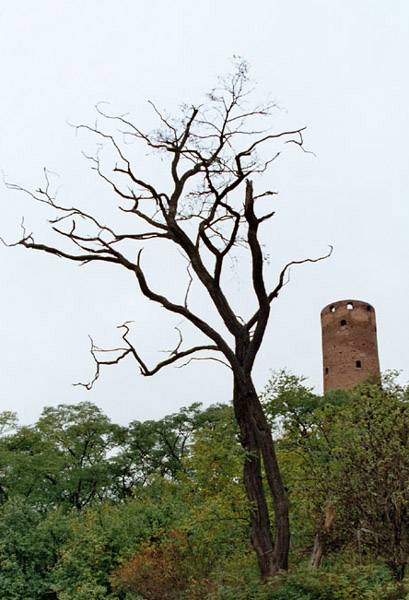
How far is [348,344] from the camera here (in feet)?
126

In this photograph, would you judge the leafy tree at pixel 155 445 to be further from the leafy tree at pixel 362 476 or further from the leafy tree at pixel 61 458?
the leafy tree at pixel 362 476

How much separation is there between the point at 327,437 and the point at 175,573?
4.58m

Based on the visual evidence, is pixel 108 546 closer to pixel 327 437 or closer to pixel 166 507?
pixel 166 507

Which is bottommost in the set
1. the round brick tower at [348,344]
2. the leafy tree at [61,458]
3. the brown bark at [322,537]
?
the brown bark at [322,537]

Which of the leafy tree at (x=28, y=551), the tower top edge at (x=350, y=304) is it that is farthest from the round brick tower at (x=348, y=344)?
the leafy tree at (x=28, y=551)

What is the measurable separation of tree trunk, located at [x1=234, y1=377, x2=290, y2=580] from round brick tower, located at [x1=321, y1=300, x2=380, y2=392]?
28185 millimetres

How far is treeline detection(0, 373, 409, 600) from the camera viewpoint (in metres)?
8.91

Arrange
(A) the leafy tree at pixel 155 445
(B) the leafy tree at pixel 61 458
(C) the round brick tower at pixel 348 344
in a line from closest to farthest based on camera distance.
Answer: (B) the leafy tree at pixel 61 458 < (A) the leafy tree at pixel 155 445 < (C) the round brick tower at pixel 348 344

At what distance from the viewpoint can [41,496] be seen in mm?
25234

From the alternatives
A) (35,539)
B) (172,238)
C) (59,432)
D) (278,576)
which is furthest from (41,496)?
(278,576)

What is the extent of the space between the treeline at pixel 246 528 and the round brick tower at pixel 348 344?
64.4ft

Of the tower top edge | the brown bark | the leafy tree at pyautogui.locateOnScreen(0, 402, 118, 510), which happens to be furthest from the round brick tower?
the brown bark

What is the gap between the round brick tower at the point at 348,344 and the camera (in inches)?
1486

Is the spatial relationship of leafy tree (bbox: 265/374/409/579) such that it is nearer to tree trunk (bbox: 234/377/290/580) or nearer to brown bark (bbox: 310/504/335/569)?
brown bark (bbox: 310/504/335/569)
